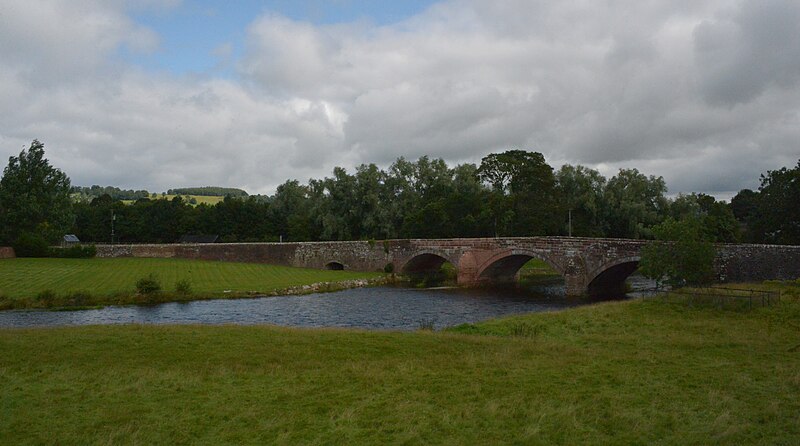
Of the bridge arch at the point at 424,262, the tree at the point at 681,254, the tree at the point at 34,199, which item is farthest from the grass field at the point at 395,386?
the tree at the point at 34,199

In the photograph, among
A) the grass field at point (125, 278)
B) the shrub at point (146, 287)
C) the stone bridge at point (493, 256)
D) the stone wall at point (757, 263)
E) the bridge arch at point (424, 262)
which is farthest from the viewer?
the bridge arch at point (424, 262)

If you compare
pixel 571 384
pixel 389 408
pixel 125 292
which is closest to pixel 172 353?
pixel 389 408

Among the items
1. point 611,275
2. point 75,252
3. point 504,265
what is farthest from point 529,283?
point 75,252

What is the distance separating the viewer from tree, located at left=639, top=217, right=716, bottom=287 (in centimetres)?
3130

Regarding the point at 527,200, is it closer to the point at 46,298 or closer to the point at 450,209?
the point at 450,209

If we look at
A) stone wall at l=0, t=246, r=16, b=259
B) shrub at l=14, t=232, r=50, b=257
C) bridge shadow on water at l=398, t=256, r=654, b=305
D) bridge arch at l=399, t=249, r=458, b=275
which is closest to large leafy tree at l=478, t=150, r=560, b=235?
bridge shadow on water at l=398, t=256, r=654, b=305

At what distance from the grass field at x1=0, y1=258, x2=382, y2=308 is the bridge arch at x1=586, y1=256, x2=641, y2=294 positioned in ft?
76.0

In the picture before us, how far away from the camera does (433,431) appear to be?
1041cm

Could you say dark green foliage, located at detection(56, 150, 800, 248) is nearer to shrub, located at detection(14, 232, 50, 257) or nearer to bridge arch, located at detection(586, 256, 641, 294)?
bridge arch, located at detection(586, 256, 641, 294)

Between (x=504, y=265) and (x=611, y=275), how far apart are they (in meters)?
11.9

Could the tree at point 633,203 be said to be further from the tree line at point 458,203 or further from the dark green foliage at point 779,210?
the dark green foliage at point 779,210

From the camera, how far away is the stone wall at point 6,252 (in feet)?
200

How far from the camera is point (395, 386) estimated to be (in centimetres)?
1345

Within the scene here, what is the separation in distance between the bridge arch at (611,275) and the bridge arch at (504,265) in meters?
4.09
